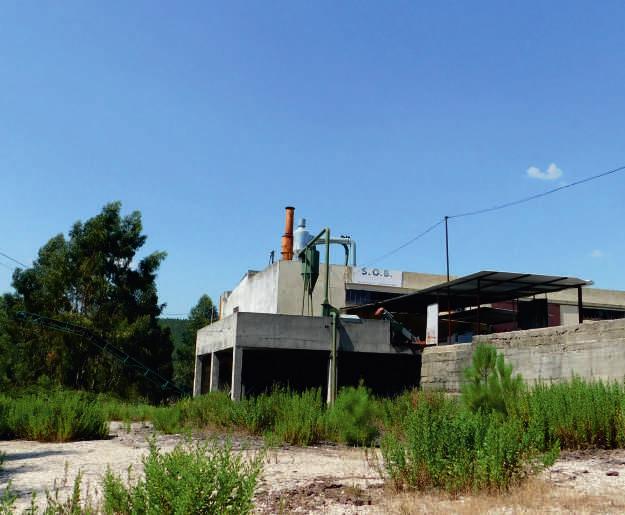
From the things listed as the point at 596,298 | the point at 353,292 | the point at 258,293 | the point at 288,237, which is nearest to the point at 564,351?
the point at 353,292

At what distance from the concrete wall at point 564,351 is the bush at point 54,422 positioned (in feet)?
31.9

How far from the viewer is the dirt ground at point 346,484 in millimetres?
5051

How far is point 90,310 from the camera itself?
37156 mm

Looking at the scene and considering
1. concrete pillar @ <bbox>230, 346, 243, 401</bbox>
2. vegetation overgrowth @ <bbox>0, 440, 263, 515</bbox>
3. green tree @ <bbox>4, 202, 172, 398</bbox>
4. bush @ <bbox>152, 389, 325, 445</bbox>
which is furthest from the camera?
green tree @ <bbox>4, 202, 172, 398</bbox>

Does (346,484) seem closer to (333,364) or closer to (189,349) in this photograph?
(333,364)

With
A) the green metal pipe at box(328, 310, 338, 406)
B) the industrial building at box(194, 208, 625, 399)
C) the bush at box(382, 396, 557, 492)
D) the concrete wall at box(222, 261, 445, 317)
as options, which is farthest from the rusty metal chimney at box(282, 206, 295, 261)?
the bush at box(382, 396, 557, 492)

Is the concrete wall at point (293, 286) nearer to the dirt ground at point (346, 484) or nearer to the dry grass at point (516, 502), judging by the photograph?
→ the dirt ground at point (346, 484)

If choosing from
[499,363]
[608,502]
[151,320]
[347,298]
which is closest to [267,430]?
[499,363]

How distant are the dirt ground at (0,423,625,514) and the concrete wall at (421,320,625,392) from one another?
15.4ft

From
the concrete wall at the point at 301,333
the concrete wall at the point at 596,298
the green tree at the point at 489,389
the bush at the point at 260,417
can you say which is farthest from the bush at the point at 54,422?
the concrete wall at the point at 596,298

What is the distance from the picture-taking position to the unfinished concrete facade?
875 inches

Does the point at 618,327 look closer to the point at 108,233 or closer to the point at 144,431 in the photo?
the point at 144,431

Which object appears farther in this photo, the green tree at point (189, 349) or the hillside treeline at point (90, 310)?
the green tree at point (189, 349)

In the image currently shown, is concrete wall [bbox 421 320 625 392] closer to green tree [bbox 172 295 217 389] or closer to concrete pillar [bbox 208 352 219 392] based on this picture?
concrete pillar [bbox 208 352 219 392]
